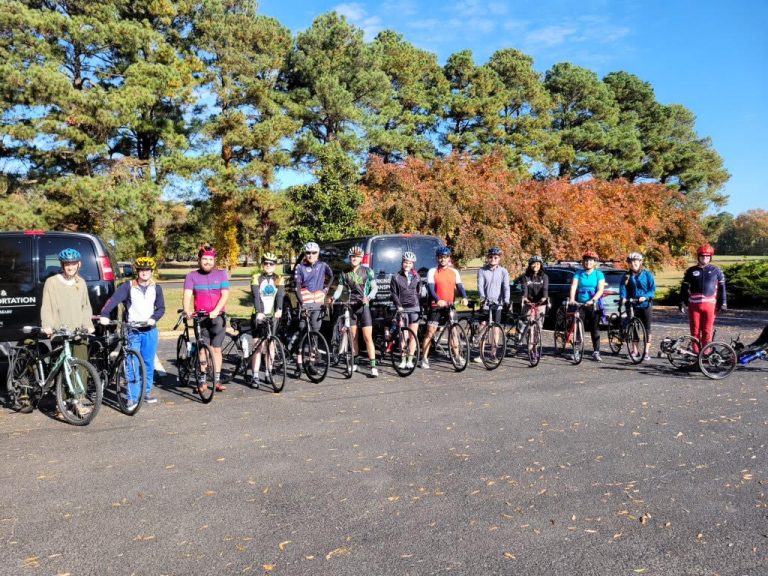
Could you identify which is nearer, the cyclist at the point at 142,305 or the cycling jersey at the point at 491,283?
the cyclist at the point at 142,305

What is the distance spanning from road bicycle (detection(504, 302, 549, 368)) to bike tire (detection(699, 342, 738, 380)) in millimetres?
2360

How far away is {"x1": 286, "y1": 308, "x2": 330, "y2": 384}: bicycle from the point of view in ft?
29.7

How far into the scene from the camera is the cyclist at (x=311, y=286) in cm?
918

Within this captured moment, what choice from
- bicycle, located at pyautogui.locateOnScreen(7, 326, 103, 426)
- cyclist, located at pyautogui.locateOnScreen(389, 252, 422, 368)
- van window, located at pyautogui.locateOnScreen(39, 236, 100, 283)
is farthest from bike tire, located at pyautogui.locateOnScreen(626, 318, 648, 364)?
van window, located at pyautogui.locateOnScreen(39, 236, 100, 283)

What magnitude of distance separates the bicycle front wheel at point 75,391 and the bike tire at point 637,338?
8.05m

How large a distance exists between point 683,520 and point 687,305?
21.6 ft

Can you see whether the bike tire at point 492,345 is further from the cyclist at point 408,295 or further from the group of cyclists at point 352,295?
the cyclist at point 408,295

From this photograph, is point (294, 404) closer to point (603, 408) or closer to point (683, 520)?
point (603, 408)

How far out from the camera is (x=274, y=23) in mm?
39531

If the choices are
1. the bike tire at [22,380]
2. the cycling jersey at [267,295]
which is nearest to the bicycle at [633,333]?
the cycling jersey at [267,295]

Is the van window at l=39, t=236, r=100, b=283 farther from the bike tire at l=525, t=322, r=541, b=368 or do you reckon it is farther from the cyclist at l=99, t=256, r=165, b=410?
the bike tire at l=525, t=322, r=541, b=368

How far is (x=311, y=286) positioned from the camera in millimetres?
9242

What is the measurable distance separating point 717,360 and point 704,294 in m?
1.07

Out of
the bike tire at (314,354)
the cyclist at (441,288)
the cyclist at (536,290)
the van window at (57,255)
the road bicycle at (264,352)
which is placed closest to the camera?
the road bicycle at (264,352)
